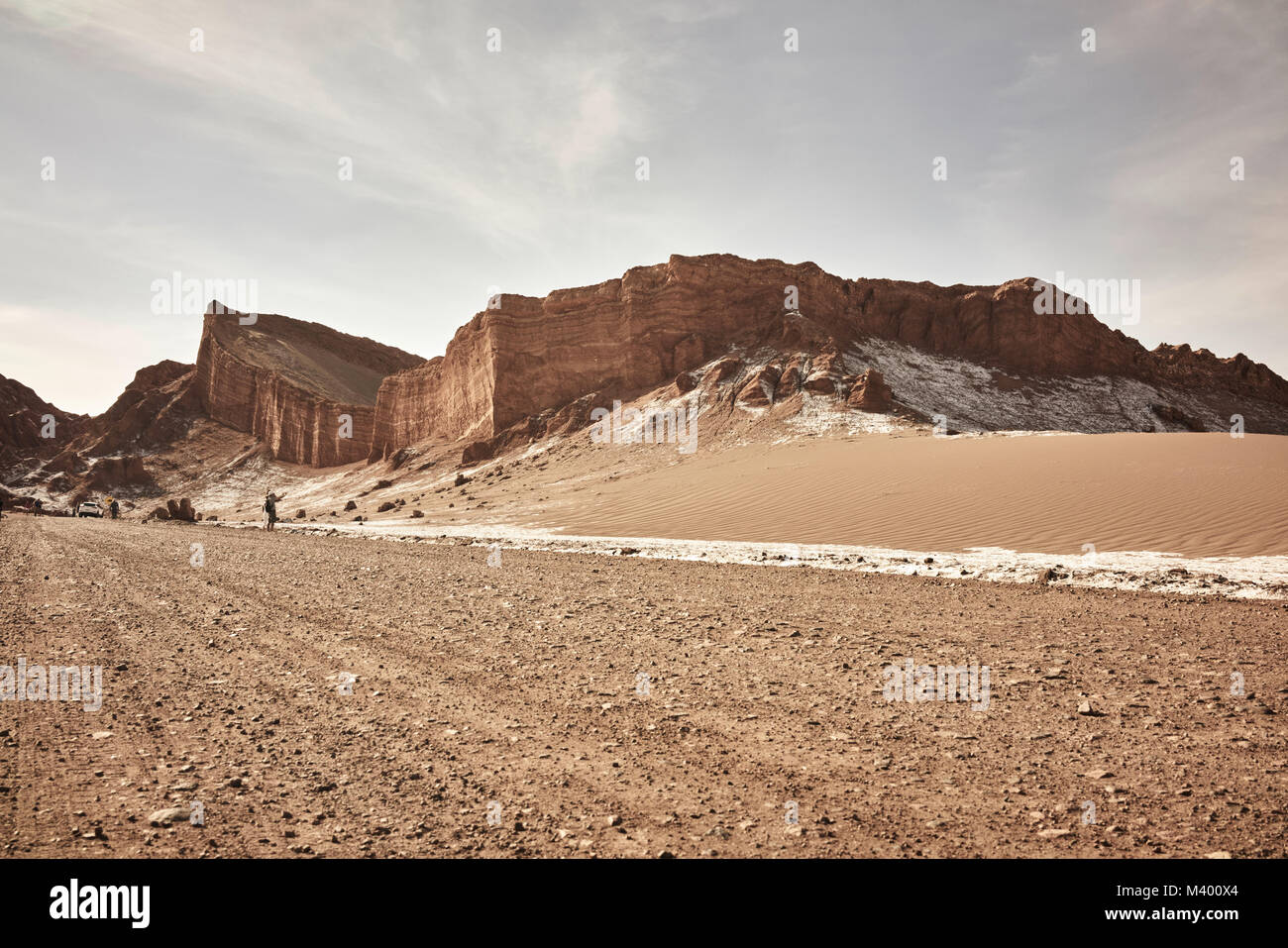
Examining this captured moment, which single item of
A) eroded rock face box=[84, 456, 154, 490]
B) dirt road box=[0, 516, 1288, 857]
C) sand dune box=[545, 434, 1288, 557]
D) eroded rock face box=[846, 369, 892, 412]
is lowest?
dirt road box=[0, 516, 1288, 857]

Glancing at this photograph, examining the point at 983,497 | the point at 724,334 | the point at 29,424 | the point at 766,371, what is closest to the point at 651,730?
the point at 983,497

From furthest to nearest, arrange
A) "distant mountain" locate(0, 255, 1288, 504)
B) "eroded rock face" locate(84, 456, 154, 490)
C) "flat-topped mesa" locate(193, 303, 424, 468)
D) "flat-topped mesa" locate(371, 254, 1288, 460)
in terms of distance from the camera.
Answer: "flat-topped mesa" locate(193, 303, 424, 468), "eroded rock face" locate(84, 456, 154, 490), "flat-topped mesa" locate(371, 254, 1288, 460), "distant mountain" locate(0, 255, 1288, 504)

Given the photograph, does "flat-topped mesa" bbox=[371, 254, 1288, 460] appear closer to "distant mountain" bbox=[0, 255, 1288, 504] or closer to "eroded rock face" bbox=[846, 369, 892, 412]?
"distant mountain" bbox=[0, 255, 1288, 504]

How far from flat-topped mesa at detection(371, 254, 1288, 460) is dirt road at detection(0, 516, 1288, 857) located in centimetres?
3751

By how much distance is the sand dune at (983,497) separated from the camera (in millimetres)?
12758

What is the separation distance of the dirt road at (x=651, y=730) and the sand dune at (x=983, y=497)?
17.4 feet

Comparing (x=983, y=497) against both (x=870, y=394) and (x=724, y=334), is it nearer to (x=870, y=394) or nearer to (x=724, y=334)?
(x=870, y=394)

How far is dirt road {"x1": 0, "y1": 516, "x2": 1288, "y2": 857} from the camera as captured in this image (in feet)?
10.2

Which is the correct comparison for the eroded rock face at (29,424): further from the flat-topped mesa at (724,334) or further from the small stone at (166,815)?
the small stone at (166,815)

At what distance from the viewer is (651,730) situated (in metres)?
4.41

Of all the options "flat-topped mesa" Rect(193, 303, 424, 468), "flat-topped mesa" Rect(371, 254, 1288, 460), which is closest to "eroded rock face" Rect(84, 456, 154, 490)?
"flat-topped mesa" Rect(193, 303, 424, 468)

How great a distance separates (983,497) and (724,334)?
3286 cm

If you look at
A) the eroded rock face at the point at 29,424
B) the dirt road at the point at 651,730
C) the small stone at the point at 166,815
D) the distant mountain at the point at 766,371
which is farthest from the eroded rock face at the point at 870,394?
the eroded rock face at the point at 29,424

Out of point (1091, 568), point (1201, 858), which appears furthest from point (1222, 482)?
point (1201, 858)
